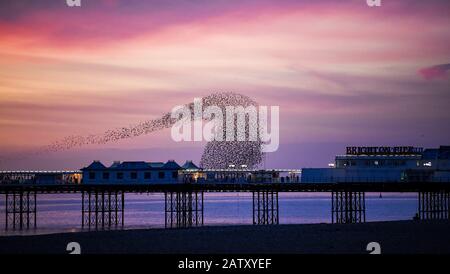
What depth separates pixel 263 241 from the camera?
98.1ft

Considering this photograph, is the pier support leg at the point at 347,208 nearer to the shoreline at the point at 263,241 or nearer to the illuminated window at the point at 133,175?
the illuminated window at the point at 133,175

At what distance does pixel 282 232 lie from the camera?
112ft

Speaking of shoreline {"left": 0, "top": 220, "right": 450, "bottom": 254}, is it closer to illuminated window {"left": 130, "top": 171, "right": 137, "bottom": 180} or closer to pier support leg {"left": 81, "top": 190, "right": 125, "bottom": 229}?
pier support leg {"left": 81, "top": 190, "right": 125, "bottom": 229}

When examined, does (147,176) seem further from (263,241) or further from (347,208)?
(263,241)

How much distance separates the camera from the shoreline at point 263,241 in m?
26.5

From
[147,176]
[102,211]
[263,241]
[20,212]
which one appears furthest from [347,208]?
[263,241]

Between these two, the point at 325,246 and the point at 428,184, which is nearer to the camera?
the point at 325,246

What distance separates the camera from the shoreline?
26.5 m

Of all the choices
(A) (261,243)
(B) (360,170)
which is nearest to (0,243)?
(A) (261,243)

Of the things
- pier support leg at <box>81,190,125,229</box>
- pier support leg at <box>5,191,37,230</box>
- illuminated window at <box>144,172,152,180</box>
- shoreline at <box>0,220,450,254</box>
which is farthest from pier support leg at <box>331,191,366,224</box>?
pier support leg at <box>5,191,37,230</box>
